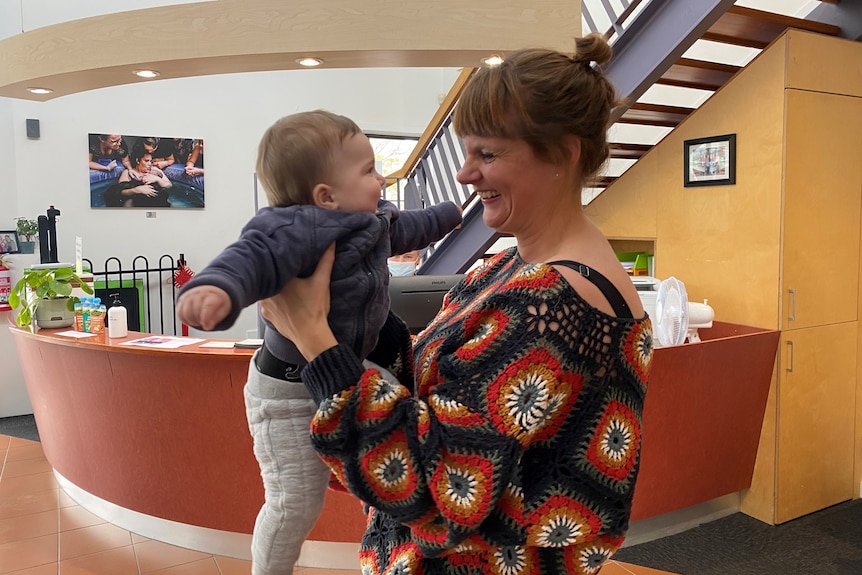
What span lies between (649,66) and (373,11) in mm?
1420

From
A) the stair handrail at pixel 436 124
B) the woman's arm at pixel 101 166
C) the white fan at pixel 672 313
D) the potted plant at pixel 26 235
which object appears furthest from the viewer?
the woman's arm at pixel 101 166

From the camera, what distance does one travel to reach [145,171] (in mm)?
7203

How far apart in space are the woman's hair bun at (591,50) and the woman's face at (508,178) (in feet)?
0.56

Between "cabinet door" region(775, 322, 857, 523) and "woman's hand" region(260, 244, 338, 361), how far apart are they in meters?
3.49

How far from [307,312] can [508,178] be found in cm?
38

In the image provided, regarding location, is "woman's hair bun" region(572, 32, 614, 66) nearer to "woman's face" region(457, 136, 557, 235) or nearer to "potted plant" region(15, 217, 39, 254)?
"woman's face" region(457, 136, 557, 235)

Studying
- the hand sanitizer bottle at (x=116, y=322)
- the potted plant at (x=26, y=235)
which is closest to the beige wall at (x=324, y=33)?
the hand sanitizer bottle at (x=116, y=322)

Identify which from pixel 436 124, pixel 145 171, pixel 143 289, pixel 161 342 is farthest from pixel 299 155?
pixel 145 171

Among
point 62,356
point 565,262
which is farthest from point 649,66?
point 62,356

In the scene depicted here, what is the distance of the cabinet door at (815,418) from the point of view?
Answer: 12.8ft

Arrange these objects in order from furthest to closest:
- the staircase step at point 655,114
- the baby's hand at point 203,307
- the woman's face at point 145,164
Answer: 1. the woman's face at point 145,164
2. the staircase step at point 655,114
3. the baby's hand at point 203,307

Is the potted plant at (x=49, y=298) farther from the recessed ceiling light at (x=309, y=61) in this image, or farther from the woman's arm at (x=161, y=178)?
the woman's arm at (x=161, y=178)

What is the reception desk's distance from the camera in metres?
3.27

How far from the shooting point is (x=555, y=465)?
1.05m
